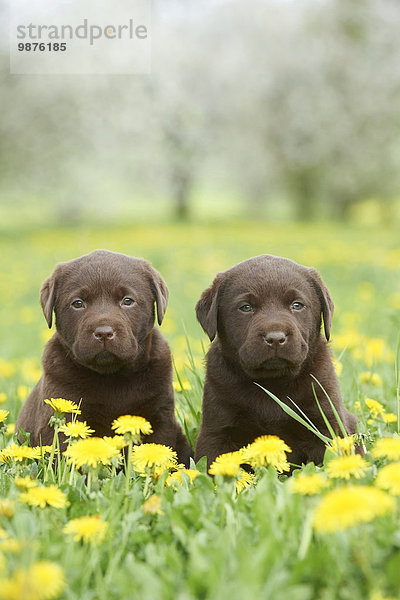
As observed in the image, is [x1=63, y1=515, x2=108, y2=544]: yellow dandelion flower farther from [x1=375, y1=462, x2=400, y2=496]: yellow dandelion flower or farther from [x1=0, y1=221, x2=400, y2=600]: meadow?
[x1=375, y1=462, x2=400, y2=496]: yellow dandelion flower

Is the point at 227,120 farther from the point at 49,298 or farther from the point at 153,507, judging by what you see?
the point at 153,507

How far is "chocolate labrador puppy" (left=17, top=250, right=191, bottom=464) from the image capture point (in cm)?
322

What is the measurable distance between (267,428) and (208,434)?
0.26 meters

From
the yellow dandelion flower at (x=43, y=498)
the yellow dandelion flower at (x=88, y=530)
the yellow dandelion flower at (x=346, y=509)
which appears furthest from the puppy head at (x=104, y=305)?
the yellow dandelion flower at (x=346, y=509)

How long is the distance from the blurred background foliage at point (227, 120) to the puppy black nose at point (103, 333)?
19459 mm

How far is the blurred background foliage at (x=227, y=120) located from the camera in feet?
73.4

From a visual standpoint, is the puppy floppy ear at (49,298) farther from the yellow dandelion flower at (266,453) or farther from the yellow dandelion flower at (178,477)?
the yellow dandelion flower at (266,453)

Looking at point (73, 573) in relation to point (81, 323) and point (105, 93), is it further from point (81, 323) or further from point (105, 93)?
point (105, 93)

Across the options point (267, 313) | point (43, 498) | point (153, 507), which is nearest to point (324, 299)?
point (267, 313)

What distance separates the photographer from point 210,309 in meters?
3.23

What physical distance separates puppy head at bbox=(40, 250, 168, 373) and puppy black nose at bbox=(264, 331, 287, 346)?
0.60m

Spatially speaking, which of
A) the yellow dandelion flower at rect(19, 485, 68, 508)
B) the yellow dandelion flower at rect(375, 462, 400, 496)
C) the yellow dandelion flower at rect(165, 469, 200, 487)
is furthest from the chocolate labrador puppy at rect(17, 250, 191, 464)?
the yellow dandelion flower at rect(375, 462, 400, 496)

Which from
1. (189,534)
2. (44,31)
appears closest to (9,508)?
(189,534)

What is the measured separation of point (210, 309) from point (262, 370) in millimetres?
389
